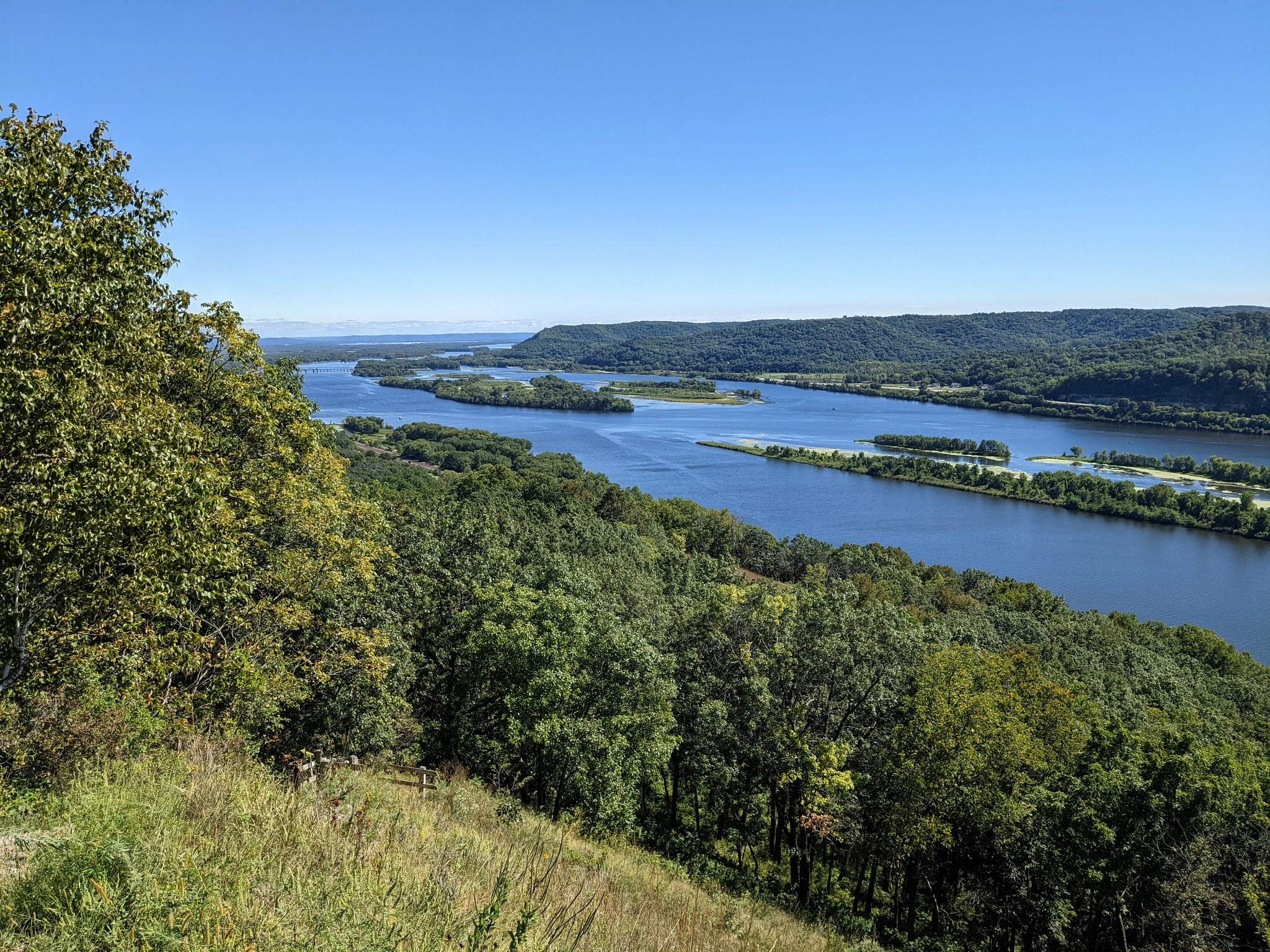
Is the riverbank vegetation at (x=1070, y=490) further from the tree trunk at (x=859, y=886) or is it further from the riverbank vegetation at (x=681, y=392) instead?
the tree trunk at (x=859, y=886)

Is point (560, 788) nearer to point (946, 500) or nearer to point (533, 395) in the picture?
point (946, 500)

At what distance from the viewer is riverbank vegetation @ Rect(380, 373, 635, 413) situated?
456ft

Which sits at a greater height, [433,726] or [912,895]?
[433,726]

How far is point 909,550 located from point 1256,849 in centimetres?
4741

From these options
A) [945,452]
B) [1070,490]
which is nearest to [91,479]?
[1070,490]

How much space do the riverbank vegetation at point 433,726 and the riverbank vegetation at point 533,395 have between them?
4614 inches

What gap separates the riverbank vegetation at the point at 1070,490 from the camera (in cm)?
6209

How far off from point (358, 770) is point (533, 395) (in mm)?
144169

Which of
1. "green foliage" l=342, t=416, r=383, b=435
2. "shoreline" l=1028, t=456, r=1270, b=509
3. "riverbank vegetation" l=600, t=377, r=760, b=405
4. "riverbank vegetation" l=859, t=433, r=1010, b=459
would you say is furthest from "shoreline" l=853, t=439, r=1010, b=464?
"green foliage" l=342, t=416, r=383, b=435

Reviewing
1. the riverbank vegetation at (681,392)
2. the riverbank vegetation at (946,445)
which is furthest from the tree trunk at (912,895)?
the riverbank vegetation at (681,392)

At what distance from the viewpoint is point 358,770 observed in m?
7.02

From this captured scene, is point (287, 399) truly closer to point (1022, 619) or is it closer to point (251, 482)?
point (251, 482)

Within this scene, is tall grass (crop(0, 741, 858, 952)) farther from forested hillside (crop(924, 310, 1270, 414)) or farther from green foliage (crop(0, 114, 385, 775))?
forested hillside (crop(924, 310, 1270, 414))

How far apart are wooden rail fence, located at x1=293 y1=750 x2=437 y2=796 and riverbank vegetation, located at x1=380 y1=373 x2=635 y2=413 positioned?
12470cm
